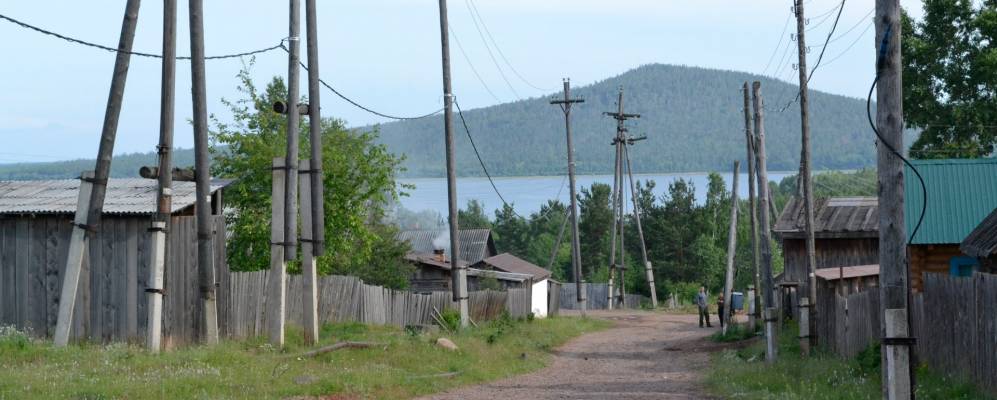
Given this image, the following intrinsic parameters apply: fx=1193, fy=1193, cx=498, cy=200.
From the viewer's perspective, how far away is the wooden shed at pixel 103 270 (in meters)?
20.1

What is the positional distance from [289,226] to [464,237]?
51710 mm

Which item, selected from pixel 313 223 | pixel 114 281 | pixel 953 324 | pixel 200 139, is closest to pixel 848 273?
pixel 953 324

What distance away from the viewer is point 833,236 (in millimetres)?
34344

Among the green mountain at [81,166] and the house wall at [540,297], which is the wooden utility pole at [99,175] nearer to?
the house wall at [540,297]

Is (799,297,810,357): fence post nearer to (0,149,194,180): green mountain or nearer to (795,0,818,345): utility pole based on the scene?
(795,0,818,345): utility pole

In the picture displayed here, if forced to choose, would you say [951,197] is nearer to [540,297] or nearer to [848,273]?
[848,273]

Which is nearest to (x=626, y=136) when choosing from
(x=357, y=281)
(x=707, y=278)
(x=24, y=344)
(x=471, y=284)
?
(x=471, y=284)

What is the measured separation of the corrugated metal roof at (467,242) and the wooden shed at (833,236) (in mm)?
31174

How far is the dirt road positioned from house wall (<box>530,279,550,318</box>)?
14.3 meters

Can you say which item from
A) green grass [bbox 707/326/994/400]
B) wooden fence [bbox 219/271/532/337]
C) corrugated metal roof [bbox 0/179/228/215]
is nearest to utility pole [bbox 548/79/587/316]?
wooden fence [bbox 219/271/532/337]

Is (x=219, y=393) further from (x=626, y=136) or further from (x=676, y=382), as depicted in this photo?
(x=626, y=136)

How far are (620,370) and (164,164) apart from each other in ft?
34.1

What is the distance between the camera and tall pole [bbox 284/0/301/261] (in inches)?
797

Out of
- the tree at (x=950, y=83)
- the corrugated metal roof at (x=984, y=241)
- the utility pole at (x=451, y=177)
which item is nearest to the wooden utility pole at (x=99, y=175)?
the utility pole at (x=451, y=177)
